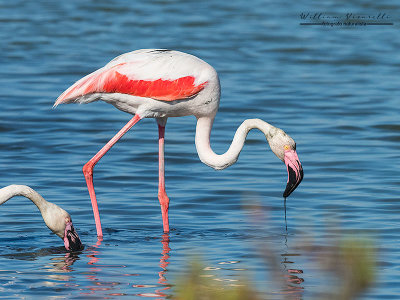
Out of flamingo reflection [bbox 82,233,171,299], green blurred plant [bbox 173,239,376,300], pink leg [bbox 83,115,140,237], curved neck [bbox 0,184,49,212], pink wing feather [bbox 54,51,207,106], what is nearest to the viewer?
green blurred plant [bbox 173,239,376,300]

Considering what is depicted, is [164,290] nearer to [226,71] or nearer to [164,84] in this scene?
[164,84]

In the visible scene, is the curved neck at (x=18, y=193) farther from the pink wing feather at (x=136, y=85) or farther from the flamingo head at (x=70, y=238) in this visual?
the pink wing feather at (x=136, y=85)

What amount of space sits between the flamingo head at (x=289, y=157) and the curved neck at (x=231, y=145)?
11 centimetres

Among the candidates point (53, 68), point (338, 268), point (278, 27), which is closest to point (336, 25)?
point (278, 27)

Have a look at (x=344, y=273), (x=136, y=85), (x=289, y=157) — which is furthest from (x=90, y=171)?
(x=344, y=273)

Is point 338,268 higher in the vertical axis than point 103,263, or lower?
higher

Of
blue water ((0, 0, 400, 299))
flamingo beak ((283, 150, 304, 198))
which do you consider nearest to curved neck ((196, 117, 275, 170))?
flamingo beak ((283, 150, 304, 198))

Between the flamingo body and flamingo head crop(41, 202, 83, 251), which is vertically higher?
the flamingo body

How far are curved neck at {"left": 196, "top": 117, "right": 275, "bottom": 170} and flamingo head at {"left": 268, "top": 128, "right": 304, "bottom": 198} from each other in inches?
4.1

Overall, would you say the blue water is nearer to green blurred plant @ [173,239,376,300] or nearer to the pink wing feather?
green blurred plant @ [173,239,376,300]

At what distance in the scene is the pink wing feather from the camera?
301 inches

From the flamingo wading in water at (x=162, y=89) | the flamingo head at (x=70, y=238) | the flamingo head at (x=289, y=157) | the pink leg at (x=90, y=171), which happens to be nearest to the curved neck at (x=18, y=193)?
the flamingo head at (x=70, y=238)

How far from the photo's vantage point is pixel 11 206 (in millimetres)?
8430

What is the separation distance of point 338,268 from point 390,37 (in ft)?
61.4
